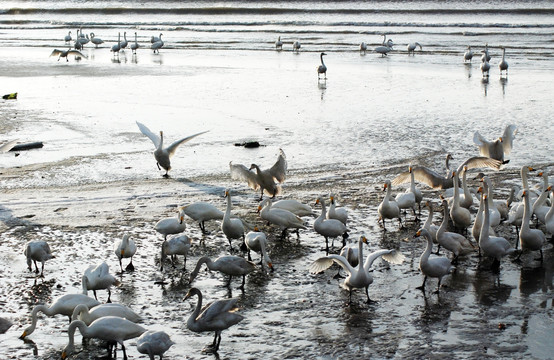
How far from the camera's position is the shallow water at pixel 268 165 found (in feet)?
24.9

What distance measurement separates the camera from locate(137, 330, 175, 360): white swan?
6629 millimetres

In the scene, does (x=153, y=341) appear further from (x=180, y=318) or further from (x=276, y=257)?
(x=276, y=257)

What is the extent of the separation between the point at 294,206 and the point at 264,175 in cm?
138

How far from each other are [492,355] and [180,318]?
3.08 m

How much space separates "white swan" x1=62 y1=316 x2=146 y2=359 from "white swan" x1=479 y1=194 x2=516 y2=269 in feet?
14.2

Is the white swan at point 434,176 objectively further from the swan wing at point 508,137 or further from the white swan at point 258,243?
the white swan at point 258,243

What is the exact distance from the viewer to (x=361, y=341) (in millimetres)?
7312

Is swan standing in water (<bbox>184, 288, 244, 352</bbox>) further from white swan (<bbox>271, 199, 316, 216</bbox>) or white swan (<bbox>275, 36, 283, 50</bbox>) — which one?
white swan (<bbox>275, 36, 283, 50</bbox>)

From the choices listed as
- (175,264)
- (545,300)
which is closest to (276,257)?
(175,264)

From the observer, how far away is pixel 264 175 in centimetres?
1212

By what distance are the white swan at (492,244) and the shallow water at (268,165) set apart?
19 cm

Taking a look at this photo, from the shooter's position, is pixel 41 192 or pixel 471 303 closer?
pixel 471 303

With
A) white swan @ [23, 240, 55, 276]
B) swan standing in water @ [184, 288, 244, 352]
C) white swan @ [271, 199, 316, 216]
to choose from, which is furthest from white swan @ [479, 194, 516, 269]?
white swan @ [23, 240, 55, 276]

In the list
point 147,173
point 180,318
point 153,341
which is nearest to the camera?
point 153,341
